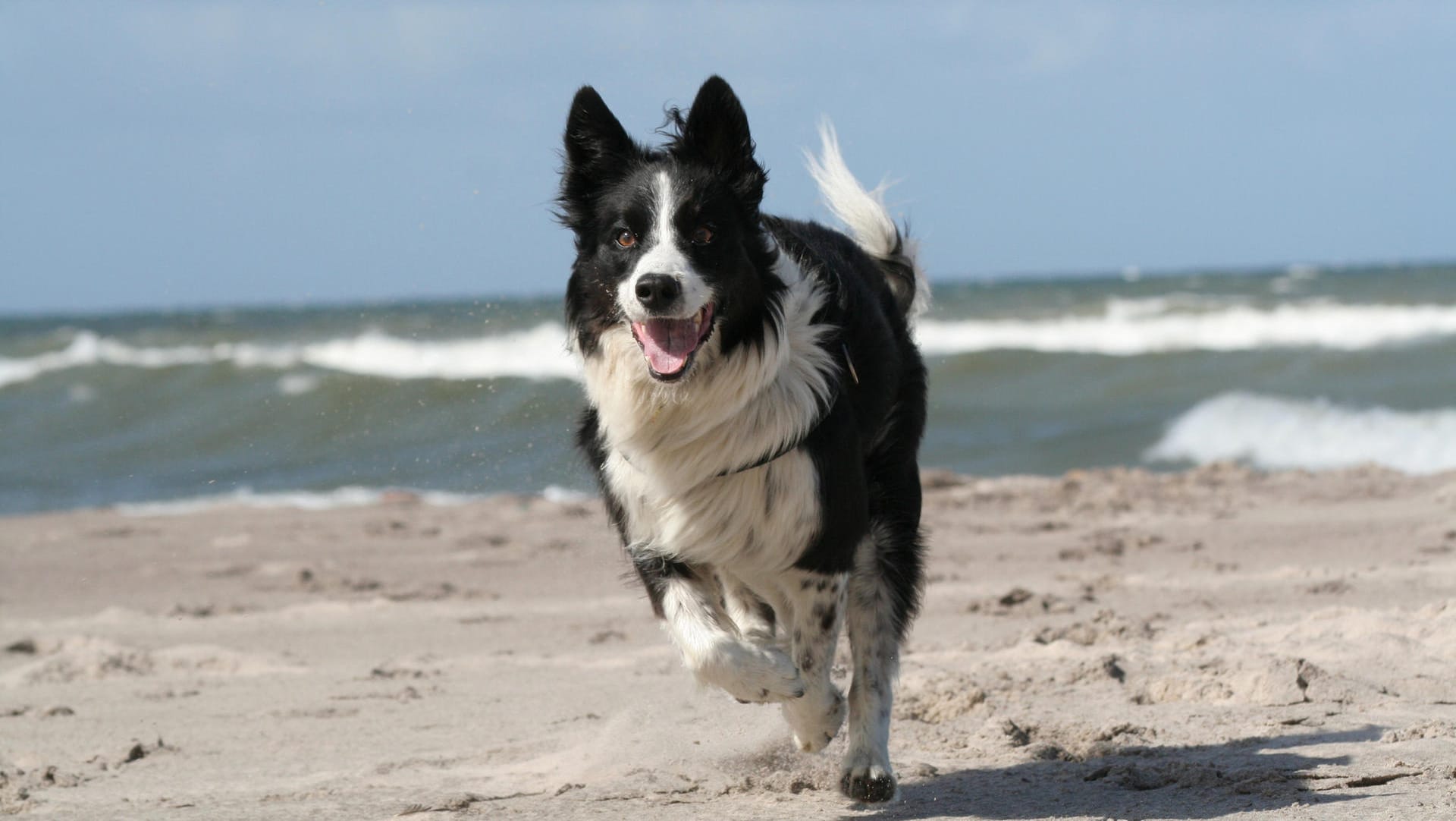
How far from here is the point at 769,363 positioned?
150 inches

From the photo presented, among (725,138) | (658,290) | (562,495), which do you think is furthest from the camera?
(562,495)

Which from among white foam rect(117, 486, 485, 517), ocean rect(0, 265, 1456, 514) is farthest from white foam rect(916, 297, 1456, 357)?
white foam rect(117, 486, 485, 517)

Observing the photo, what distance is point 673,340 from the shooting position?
371 centimetres

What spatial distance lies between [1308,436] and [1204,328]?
1124 centimetres

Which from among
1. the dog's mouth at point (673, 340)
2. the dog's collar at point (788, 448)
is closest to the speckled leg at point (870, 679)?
the dog's collar at point (788, 448)

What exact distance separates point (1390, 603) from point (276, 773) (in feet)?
14.6

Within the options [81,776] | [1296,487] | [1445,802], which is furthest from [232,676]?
[1296,487]

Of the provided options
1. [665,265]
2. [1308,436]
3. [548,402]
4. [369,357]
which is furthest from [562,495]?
[369,357]

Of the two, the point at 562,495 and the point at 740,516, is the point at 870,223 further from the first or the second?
the point at 562,495

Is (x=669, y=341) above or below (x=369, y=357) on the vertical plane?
above

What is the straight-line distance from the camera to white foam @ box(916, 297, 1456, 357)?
21.9 m

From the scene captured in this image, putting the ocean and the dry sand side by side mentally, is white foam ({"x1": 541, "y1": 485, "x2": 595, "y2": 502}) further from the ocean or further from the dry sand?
the dry sand

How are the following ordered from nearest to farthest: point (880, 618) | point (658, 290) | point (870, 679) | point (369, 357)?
point (658, 290), point (870, 679), point (880, 618), point (369, 357)

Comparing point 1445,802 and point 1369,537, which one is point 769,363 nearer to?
point 1445,802
